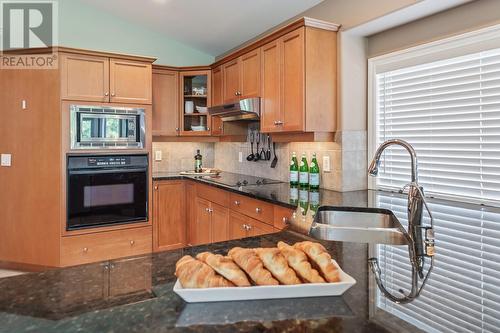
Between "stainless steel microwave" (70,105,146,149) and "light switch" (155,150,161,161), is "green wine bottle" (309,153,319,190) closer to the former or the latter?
"stainless steel microwave" (70,105,146,149)

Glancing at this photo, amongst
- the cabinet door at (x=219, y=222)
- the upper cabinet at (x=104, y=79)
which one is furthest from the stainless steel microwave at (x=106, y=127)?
the cabinet door at (x=219, y=222)

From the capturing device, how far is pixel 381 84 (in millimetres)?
2779

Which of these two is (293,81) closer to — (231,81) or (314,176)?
(314,176)

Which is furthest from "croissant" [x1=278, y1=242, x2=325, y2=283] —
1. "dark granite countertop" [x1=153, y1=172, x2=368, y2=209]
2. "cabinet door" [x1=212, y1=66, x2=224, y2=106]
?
"cabinet door" [x1=212, y1=66, x2=224, y2=106]

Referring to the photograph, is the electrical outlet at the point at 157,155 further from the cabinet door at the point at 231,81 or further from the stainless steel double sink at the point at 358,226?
the stainless steel double sink at the point at 358,226

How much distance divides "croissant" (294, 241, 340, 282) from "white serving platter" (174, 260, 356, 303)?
1.1 inches

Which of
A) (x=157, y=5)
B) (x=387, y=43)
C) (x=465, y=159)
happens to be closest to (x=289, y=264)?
(x=465, y=159)

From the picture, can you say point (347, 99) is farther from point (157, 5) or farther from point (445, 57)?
point (157, 5)

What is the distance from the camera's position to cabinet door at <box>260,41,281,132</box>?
296 cm

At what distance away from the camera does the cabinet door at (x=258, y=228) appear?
256 centimetres

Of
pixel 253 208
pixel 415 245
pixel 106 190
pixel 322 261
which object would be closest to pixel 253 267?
pixel 322 261

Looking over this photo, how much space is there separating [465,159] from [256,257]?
1912mm

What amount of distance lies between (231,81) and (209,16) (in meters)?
0.70

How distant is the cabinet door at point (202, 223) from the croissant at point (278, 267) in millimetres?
2665
